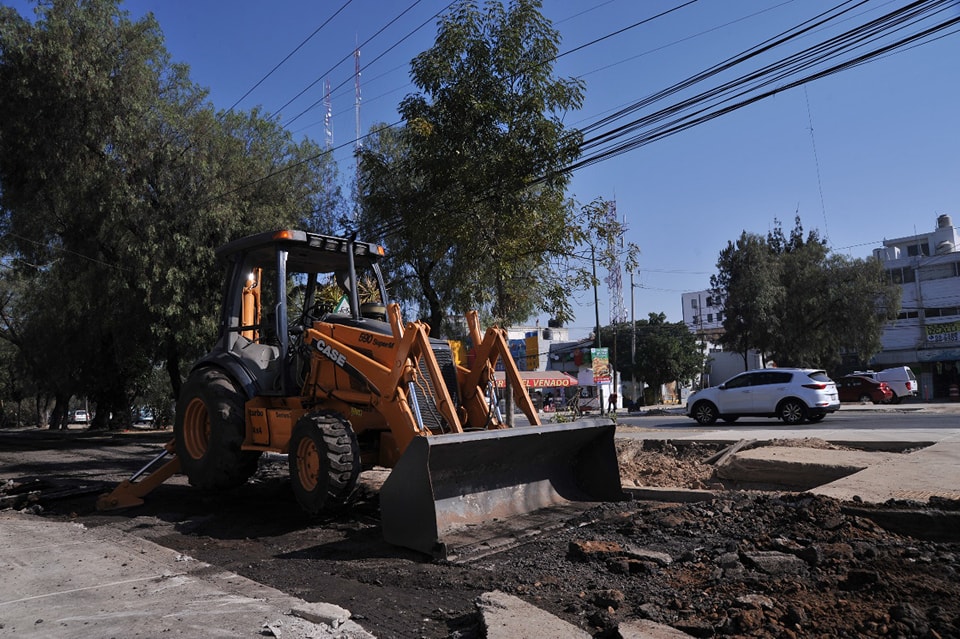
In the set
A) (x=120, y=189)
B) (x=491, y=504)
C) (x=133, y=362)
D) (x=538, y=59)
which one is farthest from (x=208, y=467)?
(x=133, y=362)

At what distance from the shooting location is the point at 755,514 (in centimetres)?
573

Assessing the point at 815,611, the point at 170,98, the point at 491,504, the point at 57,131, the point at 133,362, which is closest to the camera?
the point at 815,611

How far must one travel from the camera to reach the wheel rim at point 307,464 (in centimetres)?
638

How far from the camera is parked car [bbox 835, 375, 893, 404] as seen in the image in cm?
3256

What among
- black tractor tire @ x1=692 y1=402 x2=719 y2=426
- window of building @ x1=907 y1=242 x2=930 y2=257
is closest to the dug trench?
black tractor tire @ x1=692 y1=402 x2=719 y2=426

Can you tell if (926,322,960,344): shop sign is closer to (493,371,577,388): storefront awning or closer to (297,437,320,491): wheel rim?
(493,371,577,388): storefront awning

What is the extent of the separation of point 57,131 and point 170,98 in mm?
3287

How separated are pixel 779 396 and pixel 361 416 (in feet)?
52.5

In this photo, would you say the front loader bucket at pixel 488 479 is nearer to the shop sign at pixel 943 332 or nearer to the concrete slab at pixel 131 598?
the concrete slab at pixel 131 598

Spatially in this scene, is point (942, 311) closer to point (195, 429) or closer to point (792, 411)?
point (792, 411)

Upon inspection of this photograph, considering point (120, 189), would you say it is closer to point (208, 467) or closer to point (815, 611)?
point (208, 467)

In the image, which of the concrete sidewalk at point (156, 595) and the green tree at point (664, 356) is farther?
the green tree at point (664, 356)

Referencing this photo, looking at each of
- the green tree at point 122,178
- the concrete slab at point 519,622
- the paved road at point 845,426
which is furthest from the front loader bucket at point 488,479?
the green tree at point 122,178

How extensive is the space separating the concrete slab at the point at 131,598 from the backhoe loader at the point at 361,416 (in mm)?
1269
